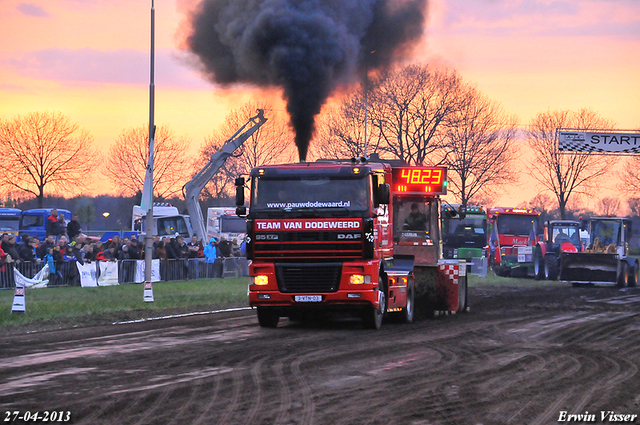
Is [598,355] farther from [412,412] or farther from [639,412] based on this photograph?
[412,412]

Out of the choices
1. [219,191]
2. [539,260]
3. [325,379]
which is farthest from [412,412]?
[219,191]

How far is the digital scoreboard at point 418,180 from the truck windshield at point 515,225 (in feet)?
81.1

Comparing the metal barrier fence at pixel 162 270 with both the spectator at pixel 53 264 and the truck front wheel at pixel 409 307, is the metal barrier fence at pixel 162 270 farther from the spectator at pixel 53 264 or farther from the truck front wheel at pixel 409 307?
the truck front wheel at pixel 409 307

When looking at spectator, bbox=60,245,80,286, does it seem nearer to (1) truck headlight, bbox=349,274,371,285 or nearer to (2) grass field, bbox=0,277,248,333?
(2) grass field, bbox=0,277,248,333

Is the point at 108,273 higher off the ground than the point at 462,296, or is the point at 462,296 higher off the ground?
the point at 108,273

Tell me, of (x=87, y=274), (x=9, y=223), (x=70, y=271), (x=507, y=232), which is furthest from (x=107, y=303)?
(x=507, y=232)

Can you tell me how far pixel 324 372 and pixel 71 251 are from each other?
18.7 metres

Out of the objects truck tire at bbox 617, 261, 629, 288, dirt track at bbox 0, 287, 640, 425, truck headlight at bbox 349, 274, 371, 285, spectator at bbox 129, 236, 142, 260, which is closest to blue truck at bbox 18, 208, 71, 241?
spectator at bbox 129, 236, 142, 260

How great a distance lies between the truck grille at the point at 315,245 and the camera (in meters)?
15.5

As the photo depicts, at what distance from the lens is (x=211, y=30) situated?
76.2 feet

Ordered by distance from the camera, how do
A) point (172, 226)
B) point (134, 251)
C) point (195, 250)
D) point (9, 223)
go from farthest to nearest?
1. point (9, 223)
2. point (172, 226)
3. point (195, 250)
4. point (134, 251)

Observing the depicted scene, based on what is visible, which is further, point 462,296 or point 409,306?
point 462,296

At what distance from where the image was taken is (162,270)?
→ 98.3 ft

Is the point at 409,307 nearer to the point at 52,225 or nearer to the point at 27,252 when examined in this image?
the point at 27,252
